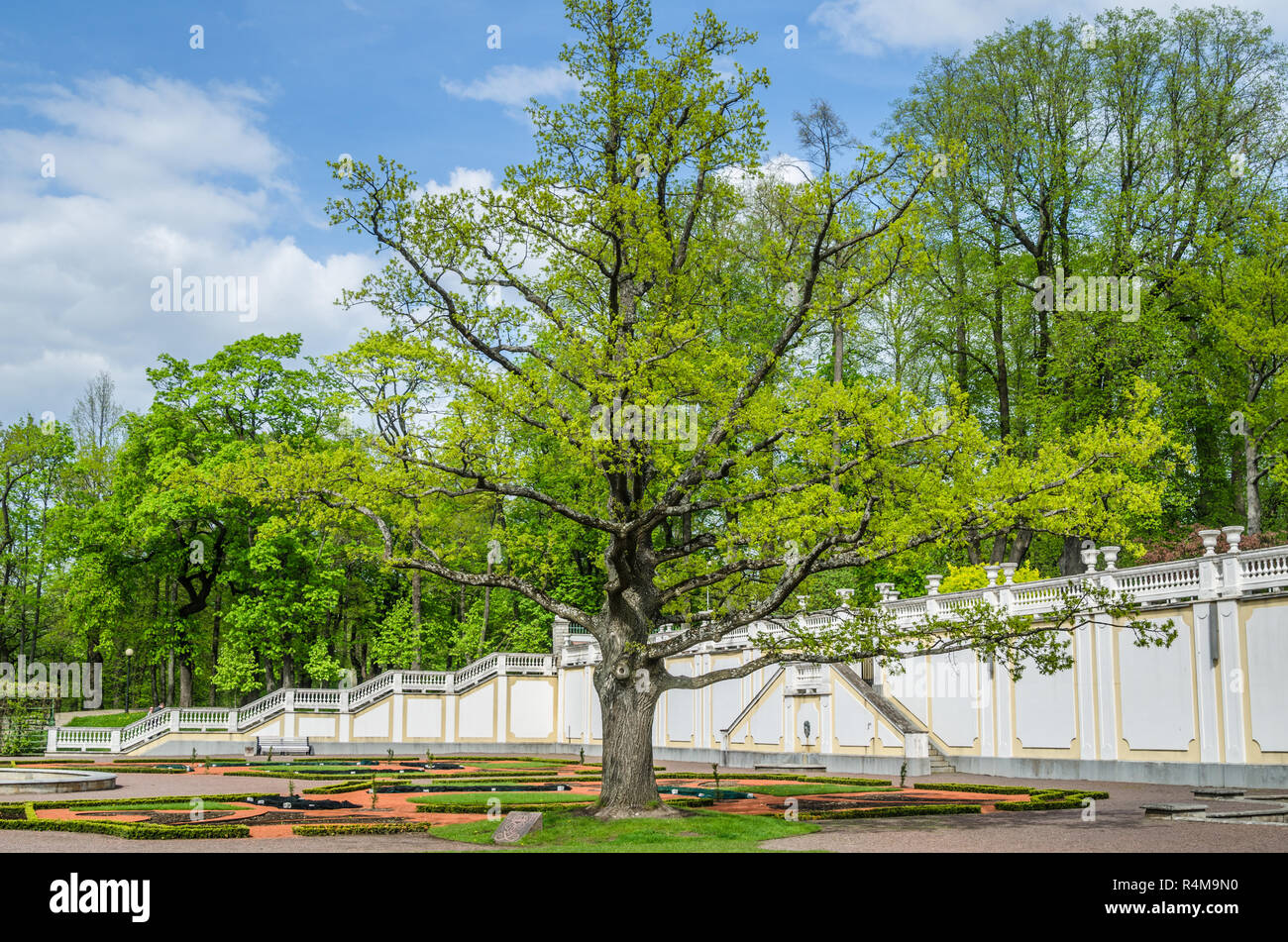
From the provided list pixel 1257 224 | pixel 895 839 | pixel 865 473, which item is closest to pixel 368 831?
pixel 895 839

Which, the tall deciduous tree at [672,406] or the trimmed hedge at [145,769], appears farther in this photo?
the trimmed hedge at [145,769]

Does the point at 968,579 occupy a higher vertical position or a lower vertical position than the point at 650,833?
higher

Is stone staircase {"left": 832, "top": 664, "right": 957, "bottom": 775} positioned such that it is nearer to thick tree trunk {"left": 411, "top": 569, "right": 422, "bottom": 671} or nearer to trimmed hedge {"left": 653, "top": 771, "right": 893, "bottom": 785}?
trimmed hedge {"left": 653, "top": 771, "right": 893, "bottom": 785}

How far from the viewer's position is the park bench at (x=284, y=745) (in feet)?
153

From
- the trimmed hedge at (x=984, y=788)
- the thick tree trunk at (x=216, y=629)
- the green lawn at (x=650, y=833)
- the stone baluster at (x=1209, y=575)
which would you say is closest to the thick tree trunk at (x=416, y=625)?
the thick tree trunk at (x=216, y=629)

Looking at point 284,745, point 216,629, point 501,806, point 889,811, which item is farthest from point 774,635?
point 216,629

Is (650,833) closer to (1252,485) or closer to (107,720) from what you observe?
(1252,485)

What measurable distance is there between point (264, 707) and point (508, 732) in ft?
36.0

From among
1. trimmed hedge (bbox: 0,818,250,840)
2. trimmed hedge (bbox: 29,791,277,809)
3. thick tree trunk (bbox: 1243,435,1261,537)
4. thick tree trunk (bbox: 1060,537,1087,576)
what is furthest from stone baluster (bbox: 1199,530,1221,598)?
trimmed hedge (bbox: 0,818,250,840)

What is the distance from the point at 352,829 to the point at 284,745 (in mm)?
32430

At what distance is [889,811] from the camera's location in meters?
20.8

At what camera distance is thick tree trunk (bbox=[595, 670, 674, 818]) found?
63.2ft

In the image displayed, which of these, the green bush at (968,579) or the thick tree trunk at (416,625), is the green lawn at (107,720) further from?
the green bush at (968,579)

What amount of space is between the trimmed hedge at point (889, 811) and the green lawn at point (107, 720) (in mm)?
40534
